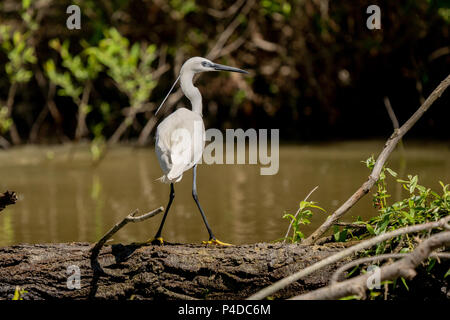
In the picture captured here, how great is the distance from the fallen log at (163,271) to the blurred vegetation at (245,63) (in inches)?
208

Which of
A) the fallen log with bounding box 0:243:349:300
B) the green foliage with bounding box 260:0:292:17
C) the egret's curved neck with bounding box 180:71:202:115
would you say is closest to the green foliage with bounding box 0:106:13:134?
the green foliage with bounding box 260:0:292:17

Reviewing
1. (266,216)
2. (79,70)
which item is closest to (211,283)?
(266,216)

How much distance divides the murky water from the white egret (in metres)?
1.07

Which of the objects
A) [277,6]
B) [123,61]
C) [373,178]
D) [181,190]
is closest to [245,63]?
[277,6]

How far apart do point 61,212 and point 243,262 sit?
296cm

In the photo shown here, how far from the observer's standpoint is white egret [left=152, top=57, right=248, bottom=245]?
113 inches

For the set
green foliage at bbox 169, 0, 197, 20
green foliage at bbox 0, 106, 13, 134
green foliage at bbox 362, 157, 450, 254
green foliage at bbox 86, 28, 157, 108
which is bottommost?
green foliage at bbox 362, 157, 450, 254

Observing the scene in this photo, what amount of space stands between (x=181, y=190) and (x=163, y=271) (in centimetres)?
343

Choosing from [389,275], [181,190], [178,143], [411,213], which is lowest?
[389,275]

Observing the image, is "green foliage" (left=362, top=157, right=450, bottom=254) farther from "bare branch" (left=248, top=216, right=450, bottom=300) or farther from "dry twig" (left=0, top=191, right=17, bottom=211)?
"dry twig" (left=0, top=191, right=17, bottom=211)

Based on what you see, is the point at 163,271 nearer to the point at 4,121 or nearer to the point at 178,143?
the point at 178,143

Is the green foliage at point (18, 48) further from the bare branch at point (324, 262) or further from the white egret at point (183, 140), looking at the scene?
the bare branch at point (324, 262)

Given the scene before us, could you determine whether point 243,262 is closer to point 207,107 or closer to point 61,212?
point 61,212

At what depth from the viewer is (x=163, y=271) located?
268cm
